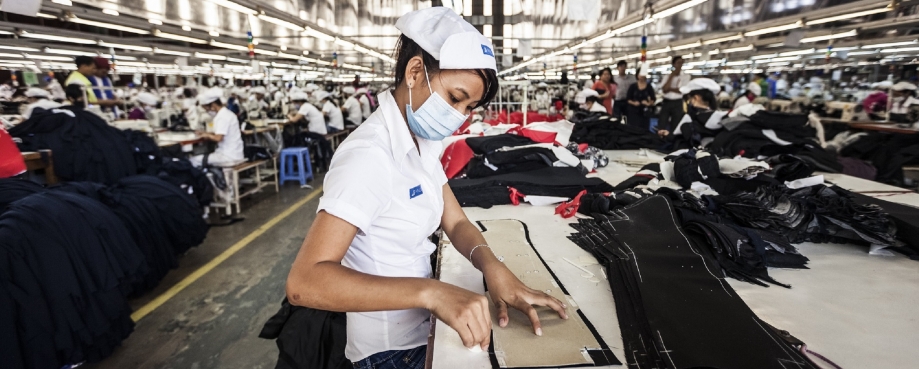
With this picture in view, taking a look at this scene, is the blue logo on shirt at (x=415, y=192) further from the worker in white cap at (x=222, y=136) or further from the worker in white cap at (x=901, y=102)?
the worker in white cap at (x=901, y=102)

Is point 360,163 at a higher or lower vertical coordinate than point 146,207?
higher

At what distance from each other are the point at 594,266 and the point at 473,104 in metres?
0.68

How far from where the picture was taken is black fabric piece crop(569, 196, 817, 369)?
975 millimetres

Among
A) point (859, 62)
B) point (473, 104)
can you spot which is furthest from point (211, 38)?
point (859, 62)

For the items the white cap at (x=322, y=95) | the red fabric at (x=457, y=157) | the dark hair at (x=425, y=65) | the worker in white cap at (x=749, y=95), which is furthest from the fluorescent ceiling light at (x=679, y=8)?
the white cap at (x=322, y=95)

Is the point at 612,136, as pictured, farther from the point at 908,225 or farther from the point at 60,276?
the point at 60,276

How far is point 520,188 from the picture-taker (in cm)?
234

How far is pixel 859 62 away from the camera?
16500 mm

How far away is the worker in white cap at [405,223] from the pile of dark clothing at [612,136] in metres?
2.67

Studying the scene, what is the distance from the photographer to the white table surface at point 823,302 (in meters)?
1.06

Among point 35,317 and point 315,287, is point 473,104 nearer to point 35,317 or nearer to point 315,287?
point 315,287

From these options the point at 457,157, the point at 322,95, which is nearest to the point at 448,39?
the point at 457,157

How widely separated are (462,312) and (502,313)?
9.4 inches

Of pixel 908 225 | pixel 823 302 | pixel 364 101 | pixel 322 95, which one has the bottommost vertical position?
pixel 823 302
